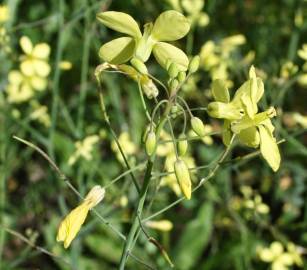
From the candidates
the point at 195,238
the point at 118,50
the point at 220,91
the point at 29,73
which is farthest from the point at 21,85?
the point at 220,91

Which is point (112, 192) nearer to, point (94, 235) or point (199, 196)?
point (94, 235)

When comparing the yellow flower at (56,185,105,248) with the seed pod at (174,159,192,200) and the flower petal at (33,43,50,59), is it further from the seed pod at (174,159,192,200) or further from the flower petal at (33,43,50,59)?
the flower petal at (33,43,50,59)

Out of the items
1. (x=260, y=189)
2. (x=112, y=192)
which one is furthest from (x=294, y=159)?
(x=112, y=192)

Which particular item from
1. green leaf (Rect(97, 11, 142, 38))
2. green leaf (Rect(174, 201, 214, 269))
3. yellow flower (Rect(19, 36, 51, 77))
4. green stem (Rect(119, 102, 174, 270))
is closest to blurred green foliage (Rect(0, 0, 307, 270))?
green leaf (Rect(174, 201, 214, 269))

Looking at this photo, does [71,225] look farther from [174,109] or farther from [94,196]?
[174,109]

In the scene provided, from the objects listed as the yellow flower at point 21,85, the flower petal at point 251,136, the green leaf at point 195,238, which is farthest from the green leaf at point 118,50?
the green leaf at point 195,238

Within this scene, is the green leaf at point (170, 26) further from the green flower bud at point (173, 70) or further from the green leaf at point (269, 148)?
the green leaf at point (269, 148)
